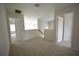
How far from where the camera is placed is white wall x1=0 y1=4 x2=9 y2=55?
114 centimetres

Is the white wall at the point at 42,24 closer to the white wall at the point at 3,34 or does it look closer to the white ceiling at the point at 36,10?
the white ceiling at the point at 36,10

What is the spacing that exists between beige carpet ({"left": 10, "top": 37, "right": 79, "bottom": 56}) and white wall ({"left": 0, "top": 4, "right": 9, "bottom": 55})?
0.09 m

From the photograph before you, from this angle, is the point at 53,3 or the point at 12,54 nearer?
the point at 53,3

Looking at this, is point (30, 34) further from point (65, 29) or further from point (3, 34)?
point (65, 29)

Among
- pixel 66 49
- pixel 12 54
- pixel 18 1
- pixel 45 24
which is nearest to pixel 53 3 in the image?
pixel 45 24

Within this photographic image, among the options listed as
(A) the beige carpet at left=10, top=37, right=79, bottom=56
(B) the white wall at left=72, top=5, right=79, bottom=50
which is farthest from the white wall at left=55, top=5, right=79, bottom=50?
(A) the beige carpet at left=10, top=37, right=79, bottom=56

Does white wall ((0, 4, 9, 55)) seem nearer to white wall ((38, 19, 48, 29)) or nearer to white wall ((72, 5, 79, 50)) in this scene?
white wall ((38, 19, 48, 29))

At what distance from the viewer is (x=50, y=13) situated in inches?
45.6

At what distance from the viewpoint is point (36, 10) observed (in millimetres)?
1148

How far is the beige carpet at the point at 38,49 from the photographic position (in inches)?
46.6

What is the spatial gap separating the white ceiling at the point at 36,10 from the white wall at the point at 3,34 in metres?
0.09

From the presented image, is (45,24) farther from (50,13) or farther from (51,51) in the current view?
(51,51)

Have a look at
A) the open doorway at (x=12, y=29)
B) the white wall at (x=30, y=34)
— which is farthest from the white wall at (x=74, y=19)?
the open doorway at (x=12, y=29)

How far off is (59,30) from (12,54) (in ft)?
2.34
